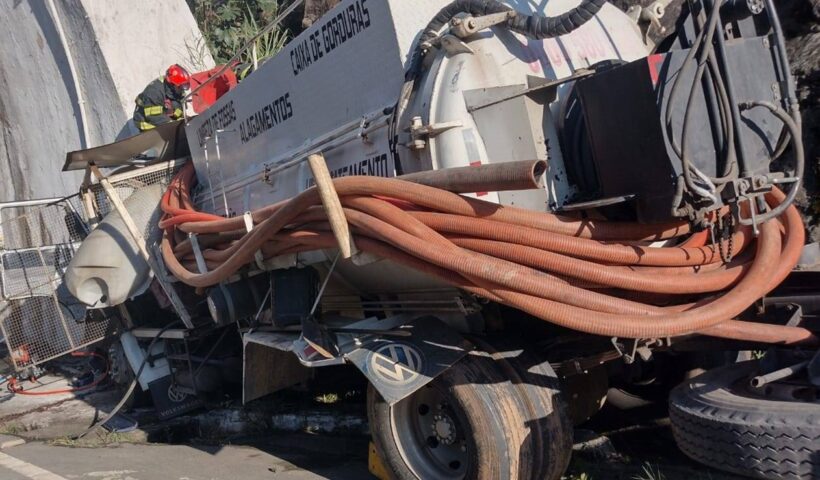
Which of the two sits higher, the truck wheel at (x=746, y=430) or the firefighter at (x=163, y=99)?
the firefighter at (x=163, y=99)

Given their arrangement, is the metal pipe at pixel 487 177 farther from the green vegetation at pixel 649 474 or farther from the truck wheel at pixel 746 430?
the green vegetation at pixel 649 474

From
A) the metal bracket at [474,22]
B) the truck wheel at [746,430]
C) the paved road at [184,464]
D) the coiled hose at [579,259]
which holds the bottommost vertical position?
the paved road at [184,464]

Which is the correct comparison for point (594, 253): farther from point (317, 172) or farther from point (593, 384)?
point (593, 384)

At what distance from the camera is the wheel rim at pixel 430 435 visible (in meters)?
4.48

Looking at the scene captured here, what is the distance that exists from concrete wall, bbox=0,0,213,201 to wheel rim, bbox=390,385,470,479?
7.63 metres

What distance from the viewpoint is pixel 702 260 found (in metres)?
3.79

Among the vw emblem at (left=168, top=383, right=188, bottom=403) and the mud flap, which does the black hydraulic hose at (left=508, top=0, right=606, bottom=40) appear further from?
the vw emblem at (left=168, top=383, right=188, bottom=403)

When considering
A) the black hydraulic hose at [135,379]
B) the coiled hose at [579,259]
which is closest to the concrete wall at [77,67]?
the black hydraulic hose at [135,379]

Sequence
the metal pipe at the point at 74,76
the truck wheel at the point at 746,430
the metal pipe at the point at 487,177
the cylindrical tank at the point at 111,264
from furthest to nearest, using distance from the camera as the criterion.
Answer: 1. the metal pipe at the point at 74,76
2. the cylindrical tank at the point at 111,264
3. the metal pipe at the point at 487,177
4. the truck wheel at the point at 746,430

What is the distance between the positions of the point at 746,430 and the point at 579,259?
97 centimetres

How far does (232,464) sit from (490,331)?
2412mm

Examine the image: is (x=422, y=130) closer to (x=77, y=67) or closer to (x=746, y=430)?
(x=746, y=430)

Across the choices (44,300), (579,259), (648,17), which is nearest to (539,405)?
(579,259)

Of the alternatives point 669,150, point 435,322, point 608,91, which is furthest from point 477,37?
point 435,322
